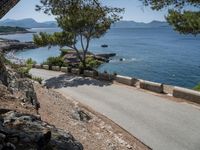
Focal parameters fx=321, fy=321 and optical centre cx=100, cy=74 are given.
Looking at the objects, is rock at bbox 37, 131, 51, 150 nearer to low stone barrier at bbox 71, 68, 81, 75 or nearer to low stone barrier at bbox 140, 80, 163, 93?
low stone barrier at bbox 140, 80, 163, 93

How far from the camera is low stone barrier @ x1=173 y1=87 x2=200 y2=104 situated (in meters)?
19.8

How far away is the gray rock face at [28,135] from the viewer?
6008mm

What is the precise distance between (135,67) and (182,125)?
168 feet

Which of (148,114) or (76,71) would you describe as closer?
(148,114)

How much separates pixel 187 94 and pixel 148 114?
399 cm

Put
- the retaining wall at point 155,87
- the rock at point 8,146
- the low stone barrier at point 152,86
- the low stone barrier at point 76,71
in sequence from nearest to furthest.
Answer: the rock at point 8,146 < the retaining wall at point 155,87 < the low stone barrier at point 152,86 < the low stone barrier at point 76,71

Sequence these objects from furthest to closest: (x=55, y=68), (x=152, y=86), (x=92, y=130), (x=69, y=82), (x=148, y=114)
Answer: (x=55, y=68), (x=69, y=82), (x=152, y=86), (x=148, y=114), (x=92, y=130)

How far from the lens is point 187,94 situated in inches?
815

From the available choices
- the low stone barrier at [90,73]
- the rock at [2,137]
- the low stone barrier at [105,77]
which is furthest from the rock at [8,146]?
the low stone barrier at [90,73]

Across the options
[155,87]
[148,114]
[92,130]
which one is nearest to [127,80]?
[155,87]

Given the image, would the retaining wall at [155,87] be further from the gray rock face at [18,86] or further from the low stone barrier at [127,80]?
the gray rock face at [18,86]

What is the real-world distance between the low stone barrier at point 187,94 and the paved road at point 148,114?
0.78 m

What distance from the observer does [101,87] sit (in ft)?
93.3

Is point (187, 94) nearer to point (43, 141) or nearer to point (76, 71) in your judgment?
point (43, 141)
